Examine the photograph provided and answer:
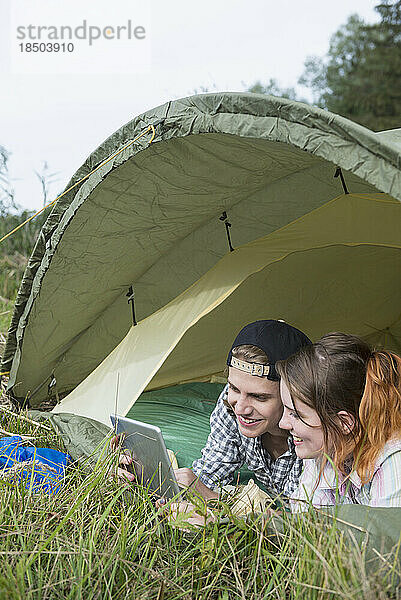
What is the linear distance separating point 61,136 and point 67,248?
1009 centimetres

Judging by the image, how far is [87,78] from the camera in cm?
1584

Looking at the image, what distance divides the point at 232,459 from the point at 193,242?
113cm

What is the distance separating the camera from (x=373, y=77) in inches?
654

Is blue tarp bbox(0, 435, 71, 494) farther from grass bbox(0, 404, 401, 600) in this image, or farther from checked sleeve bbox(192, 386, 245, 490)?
checked sleeve bbox(192, 386, 245, 490)

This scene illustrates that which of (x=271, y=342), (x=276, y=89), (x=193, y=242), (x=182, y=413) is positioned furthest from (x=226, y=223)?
(x=276, y=89)

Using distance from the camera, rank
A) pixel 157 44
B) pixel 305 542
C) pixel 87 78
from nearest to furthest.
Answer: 1. pixel 305 542
2. pixel 87 78
3. pixel 157 44

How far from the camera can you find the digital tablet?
1.75 m

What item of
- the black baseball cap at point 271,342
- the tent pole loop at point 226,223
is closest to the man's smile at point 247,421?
the black baseball cap at point 271,342

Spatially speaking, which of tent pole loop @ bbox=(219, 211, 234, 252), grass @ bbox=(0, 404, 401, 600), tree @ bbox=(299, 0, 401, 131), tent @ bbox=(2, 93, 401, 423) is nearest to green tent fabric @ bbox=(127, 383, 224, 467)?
tent @ bbox=(2, 93, 401, 423)

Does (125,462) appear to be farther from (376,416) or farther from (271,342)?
(376,416)

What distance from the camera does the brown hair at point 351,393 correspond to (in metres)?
1.61

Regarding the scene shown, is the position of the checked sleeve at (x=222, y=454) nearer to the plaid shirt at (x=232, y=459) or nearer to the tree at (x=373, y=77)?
the plaid shirt at (x=232, y=459)

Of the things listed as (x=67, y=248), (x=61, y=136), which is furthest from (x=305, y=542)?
(x=61, y=136)

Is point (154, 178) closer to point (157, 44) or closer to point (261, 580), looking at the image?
point (261, 580)
